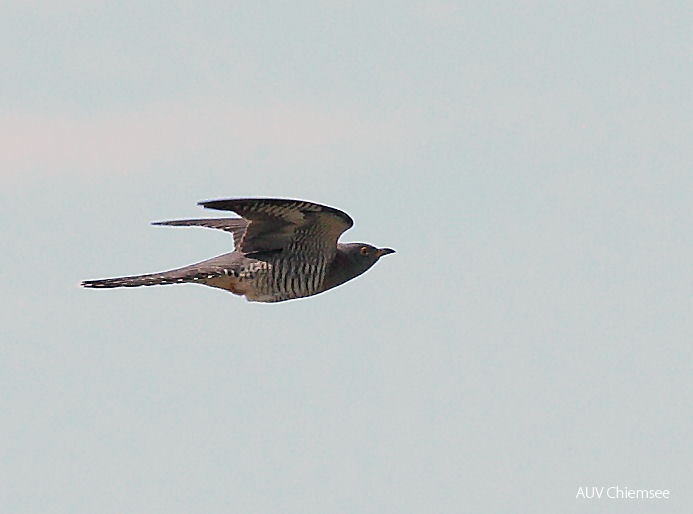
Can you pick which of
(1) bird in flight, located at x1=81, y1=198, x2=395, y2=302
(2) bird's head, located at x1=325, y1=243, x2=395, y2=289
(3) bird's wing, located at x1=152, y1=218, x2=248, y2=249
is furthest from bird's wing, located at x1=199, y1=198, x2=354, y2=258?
(3) bird's wing, located at x1=152, y1=218, x2=248, y2=249

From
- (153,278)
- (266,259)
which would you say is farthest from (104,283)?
(266,259)

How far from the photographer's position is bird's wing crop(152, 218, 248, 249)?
18844 mm

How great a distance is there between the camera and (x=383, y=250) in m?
19.0

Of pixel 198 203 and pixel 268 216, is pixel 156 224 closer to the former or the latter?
pixel 268 216

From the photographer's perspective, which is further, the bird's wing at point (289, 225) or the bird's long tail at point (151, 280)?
the bird's long tail at point (151, 280)

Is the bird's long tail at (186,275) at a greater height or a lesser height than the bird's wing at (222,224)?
lesser

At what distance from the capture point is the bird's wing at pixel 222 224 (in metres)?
18.8

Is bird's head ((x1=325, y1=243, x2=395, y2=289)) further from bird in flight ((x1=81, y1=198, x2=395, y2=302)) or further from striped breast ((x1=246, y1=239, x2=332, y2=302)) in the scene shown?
striped breast ((x1=246, y1=239, x2=332, y2=302))

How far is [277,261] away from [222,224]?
1660mm

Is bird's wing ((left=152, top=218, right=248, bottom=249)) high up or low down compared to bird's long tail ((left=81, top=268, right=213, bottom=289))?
up

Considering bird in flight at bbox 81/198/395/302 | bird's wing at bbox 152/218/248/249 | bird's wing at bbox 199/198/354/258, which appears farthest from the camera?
bird's wing at bbox 152/218/248/249

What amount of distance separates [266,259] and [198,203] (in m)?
2.60

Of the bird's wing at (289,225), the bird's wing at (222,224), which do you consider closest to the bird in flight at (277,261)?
the bird's wing at (289,225)

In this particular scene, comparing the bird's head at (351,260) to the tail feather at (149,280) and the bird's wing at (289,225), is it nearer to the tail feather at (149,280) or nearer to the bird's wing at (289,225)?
the bird's wing at (289,225)
